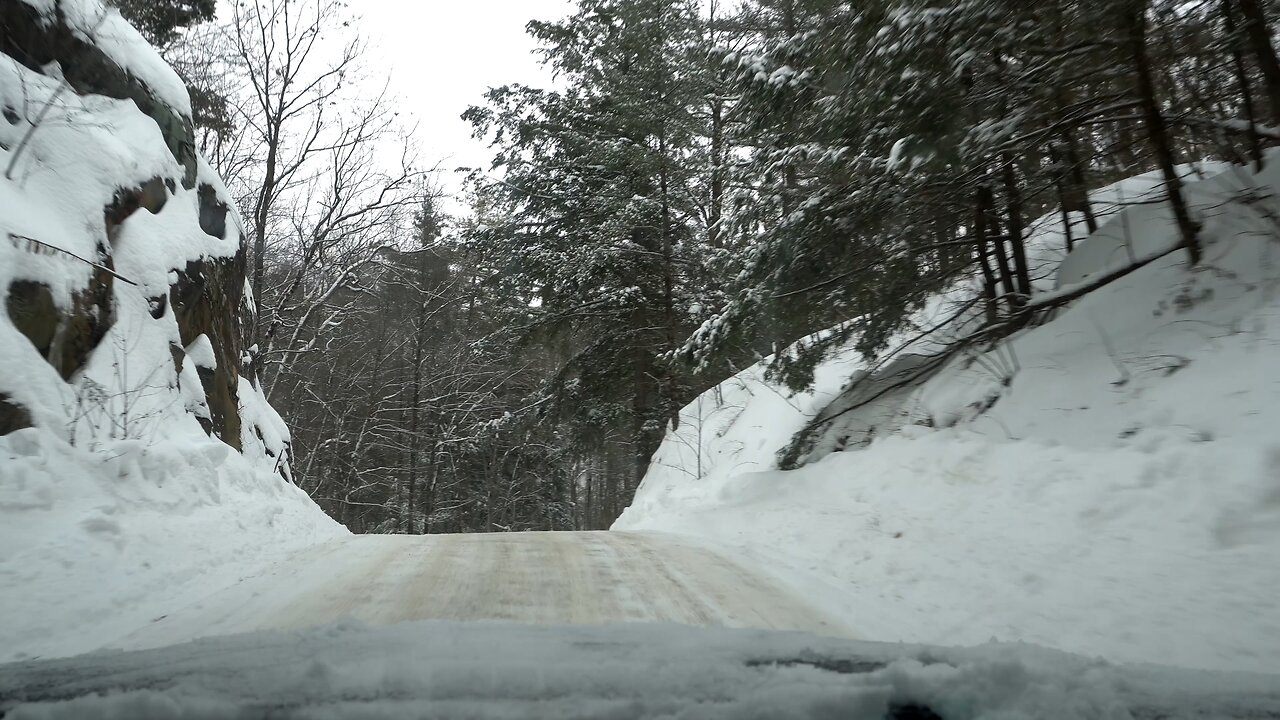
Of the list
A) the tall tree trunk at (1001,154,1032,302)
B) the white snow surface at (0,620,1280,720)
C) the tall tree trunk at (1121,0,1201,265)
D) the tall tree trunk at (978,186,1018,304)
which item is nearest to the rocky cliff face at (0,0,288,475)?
the white snow surface at (0,620,1280,720)

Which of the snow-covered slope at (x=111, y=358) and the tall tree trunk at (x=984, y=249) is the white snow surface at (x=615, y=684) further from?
the tall tree trunk at (x=984, y=249)

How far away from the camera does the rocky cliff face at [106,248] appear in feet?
19.7

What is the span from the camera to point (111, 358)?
683cm

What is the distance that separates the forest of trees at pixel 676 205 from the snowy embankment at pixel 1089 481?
21.9 inches

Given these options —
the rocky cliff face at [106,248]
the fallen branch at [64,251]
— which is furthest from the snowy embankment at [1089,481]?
the fallen branch at [64,251]

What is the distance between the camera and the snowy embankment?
372 cm

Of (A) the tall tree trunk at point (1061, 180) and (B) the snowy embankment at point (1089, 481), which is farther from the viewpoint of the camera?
(A) the tall tree trunk at point (1061, 180)

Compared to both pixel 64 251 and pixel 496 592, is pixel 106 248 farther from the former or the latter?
pixel 496 592

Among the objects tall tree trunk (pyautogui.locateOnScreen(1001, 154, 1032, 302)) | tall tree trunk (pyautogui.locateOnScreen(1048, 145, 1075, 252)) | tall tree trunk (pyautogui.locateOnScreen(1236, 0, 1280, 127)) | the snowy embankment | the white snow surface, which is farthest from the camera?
tall tree trunk (pyautogui.locateOnScreen(1001, 154, 1032, 302))

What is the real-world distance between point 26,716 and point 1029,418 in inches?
269

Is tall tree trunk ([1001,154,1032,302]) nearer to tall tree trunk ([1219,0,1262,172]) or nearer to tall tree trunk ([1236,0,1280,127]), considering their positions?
tall tree trunk ([1219,0,1262,172])

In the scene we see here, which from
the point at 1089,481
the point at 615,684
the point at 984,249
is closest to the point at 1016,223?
the point at 984,249

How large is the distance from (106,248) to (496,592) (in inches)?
251

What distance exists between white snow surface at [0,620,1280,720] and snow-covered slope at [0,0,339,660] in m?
2.06
